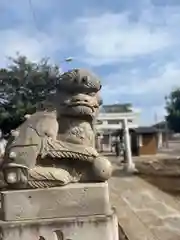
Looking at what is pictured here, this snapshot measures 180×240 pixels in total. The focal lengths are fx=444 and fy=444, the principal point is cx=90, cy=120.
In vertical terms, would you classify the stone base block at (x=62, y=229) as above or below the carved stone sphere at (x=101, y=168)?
below

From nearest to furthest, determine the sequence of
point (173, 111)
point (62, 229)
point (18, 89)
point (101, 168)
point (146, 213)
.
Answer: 1. point (62, 229)
2. point (101, 168)
3. point (146, 213)
4. point (18, 89)
5. point (173, 111)

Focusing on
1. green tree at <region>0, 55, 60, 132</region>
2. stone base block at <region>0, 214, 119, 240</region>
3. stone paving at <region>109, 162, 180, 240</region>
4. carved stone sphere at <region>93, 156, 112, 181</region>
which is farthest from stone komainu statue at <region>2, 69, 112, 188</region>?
green tree at <region>0, 55, 60, 132</region>

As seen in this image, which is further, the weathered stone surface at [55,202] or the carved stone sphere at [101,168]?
the carved stone sphere at [101,168]

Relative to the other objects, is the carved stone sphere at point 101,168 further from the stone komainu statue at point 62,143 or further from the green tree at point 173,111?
the green tree at point 173,111

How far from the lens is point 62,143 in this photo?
414cm

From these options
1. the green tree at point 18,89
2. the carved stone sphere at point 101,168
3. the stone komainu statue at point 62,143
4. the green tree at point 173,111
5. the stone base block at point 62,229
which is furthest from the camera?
the green tree at point 173,111

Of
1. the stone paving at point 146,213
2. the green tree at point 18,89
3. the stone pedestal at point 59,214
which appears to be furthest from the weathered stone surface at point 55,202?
the green tree at point 18,89


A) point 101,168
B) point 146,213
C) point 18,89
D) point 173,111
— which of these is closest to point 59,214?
point 101,168

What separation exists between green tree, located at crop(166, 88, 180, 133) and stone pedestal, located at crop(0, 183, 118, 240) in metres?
64.9

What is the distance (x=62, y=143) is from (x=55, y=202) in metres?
0.55

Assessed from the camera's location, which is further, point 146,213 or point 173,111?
point 173,111

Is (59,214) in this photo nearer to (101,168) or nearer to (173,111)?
(101,168)

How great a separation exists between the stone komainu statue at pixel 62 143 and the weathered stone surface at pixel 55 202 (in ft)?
0.28

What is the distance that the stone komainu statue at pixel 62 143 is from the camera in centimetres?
403
